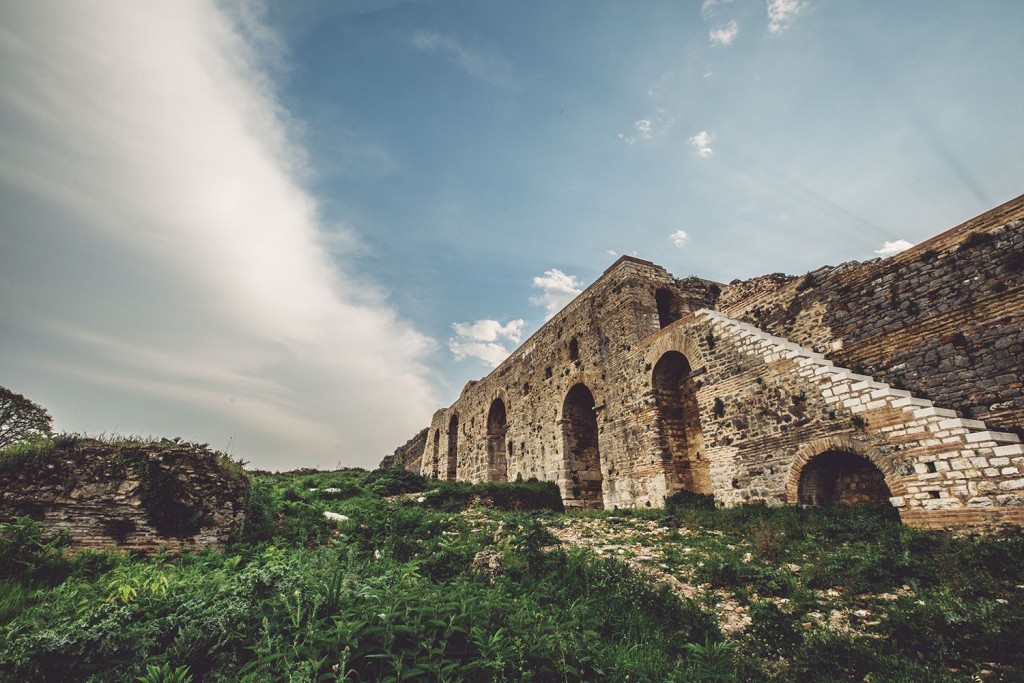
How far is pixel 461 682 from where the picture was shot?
→ 2639mm

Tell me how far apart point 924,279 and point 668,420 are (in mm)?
6284

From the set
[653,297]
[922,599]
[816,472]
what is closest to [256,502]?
[922,599]

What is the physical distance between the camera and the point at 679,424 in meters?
12.1

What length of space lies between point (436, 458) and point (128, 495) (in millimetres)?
23933

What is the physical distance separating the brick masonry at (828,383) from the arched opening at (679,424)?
40mm

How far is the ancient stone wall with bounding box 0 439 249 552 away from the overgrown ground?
1.62 feet

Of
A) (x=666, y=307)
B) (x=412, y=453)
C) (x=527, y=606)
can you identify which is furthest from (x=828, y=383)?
(x=412, y=453)

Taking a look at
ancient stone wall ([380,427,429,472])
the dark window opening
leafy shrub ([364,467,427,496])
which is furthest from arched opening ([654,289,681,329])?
ancient stone wall ([380,427,429,472])

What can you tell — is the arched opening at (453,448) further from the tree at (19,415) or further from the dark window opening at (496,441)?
the tree at (19,415)

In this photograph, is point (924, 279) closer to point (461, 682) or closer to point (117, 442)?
point (461, 682)

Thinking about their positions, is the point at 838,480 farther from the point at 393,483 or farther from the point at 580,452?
the point at 393,483

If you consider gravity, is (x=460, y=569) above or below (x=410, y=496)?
below

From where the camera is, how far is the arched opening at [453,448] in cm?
2652

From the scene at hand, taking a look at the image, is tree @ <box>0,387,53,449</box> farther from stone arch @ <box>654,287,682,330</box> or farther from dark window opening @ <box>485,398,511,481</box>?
stone arch @ <box>654,287,682,330</box>
